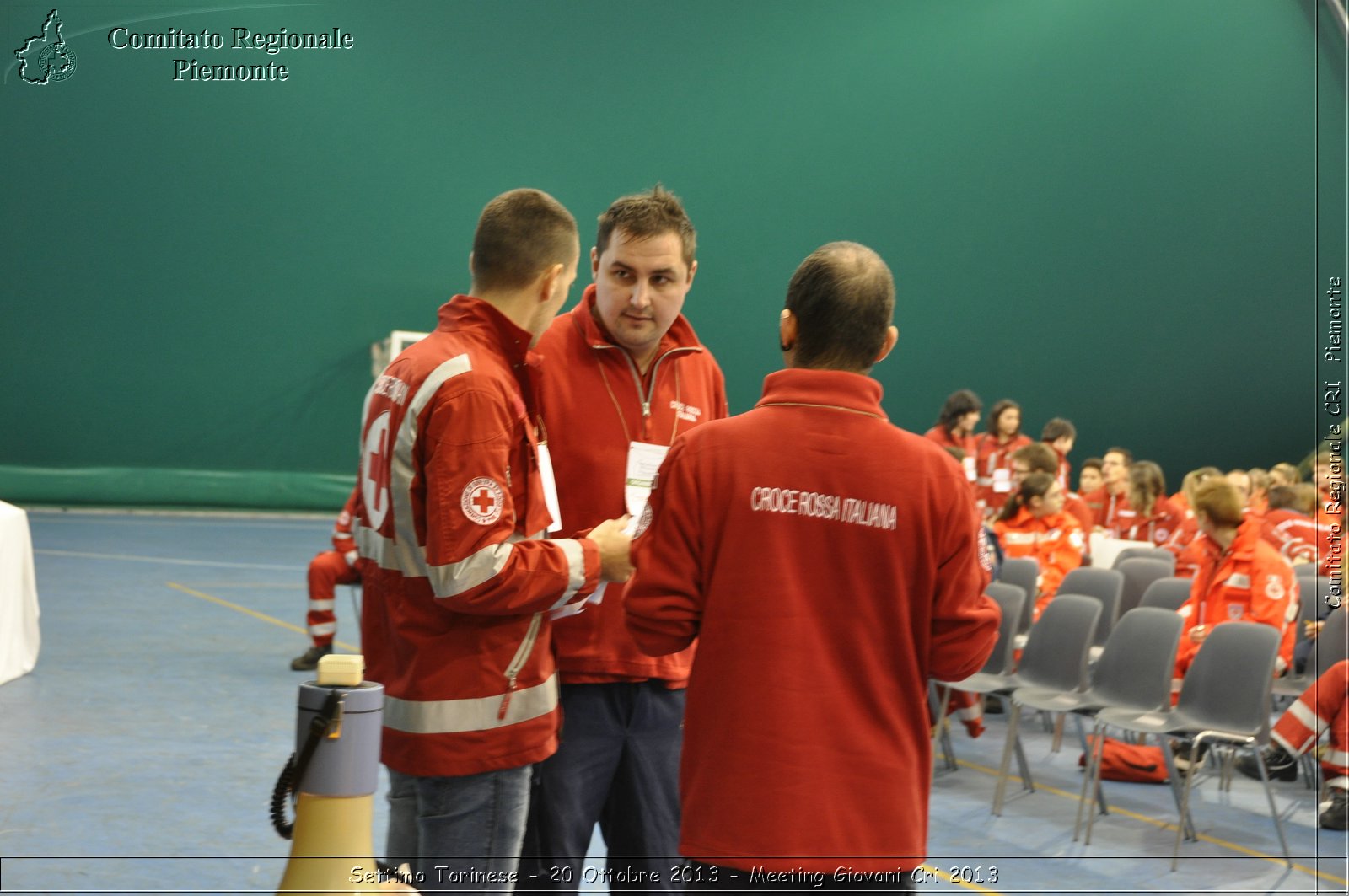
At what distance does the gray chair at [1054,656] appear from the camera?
542 centimetres

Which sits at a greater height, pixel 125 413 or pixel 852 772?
pixel 852 772

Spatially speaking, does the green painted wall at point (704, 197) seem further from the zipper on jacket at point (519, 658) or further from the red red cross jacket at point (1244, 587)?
the zipper on jacket at point (519, 658)

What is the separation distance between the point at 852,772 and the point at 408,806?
2.76 feet

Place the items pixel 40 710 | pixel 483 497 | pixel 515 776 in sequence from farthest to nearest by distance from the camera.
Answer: pixel 40 710, pixel 515 776, pixel 483 497

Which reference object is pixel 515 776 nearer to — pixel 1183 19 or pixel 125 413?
pixel 125 413

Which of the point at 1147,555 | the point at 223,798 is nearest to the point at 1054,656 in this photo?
the point at 1147,555

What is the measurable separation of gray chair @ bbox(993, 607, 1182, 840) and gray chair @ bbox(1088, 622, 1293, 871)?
80mm

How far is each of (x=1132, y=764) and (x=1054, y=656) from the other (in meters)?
0.73

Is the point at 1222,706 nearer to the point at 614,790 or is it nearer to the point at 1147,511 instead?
the point at 614,790

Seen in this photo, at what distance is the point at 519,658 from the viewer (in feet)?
6.70

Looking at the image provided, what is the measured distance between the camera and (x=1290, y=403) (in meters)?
17.3

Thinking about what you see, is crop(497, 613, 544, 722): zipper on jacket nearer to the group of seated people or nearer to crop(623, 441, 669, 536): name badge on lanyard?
crop(623, 441, 669, 536): name badge on lanyard

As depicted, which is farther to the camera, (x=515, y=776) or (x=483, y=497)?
(x=515, y=776)

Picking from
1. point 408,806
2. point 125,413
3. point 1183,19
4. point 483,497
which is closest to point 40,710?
point 408,806
